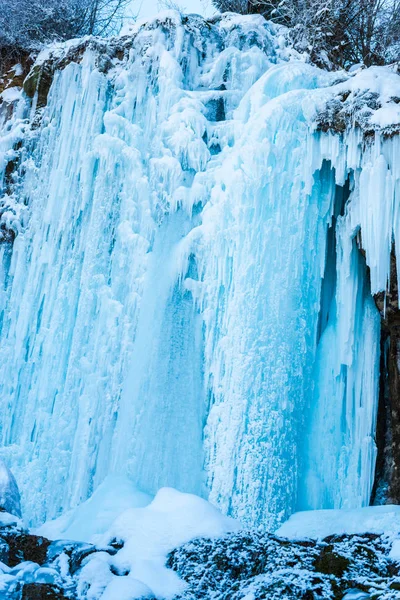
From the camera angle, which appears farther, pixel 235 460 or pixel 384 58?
pixel 384 58

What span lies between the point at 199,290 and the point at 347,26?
564 centimetres

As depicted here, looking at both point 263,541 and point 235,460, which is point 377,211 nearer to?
point 235,460

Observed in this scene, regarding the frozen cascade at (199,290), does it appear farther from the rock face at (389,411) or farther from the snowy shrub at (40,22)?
the snowy shrub at (40,22)

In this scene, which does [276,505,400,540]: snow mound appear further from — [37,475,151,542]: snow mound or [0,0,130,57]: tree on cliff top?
[0,0,130,57]: tree on cliff top

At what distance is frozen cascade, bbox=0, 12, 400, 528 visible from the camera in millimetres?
7840

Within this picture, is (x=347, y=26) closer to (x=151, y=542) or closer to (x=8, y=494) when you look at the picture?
(x=8, y=494)

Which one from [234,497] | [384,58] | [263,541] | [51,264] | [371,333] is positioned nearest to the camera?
[263,541]

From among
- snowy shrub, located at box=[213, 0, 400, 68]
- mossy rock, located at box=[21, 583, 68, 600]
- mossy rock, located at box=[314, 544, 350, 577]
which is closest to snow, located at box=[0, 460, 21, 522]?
mossy rock, located at box=[21, 583, 68, 600]

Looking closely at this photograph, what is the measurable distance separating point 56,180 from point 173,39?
88.7 inches

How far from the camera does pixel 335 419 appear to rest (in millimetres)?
8047

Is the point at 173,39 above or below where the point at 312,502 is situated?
above

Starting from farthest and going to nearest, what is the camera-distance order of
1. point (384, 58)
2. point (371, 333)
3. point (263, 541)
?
point (384, 58) < point (371, 333) < point (263, 541)

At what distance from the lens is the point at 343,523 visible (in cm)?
627

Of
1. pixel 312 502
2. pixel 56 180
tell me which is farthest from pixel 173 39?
pixel 312 502
